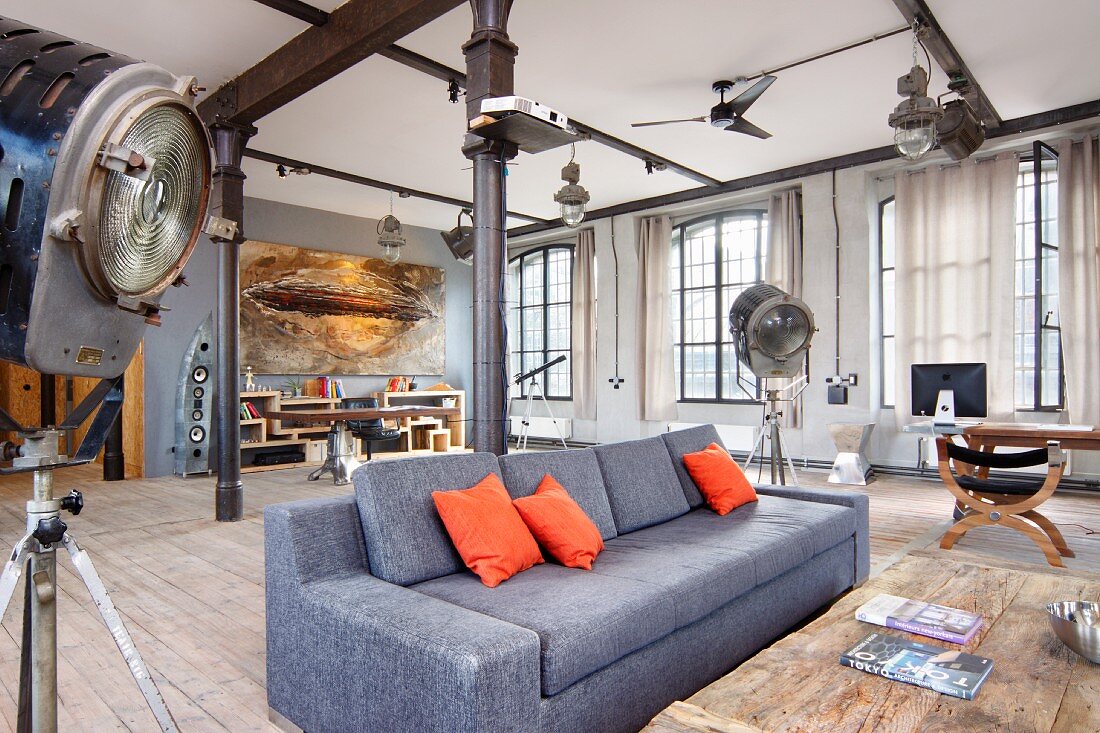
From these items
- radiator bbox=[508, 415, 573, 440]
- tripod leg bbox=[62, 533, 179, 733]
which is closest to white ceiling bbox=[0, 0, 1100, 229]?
tripod leg bbox=[62, 533, 179, 733]

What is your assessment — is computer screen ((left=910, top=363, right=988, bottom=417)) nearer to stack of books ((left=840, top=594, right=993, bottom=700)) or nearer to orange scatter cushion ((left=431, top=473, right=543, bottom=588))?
stack of books ((left=840, top=594, right=993, bottom=700))

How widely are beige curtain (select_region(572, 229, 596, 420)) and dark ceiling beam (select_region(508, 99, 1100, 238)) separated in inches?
17.1

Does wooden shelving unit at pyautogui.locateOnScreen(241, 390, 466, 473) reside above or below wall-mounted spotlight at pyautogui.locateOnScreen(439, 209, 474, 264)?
below

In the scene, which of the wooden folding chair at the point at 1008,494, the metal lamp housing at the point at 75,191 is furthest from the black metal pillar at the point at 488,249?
the wooden folding chair at the point at 1008,494

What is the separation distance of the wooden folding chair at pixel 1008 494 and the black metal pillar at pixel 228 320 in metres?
4.62

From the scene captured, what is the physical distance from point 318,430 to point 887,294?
6336 millimetres

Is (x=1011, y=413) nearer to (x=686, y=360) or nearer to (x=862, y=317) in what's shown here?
(x=862, y=317)

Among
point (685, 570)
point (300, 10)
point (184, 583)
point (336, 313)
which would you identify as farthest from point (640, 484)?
point (336, 313)

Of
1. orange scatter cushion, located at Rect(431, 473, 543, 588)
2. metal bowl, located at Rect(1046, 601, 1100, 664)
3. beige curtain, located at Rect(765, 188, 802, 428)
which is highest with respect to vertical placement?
beige curtain, located at Rect(765, 188, 802, 428)

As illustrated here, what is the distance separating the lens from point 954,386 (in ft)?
16.1

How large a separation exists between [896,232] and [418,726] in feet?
21.5

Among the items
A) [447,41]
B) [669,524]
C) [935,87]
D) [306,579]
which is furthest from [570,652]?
[935,87]

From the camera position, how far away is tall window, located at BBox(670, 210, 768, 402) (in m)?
7.95

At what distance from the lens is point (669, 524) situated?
308 cm
